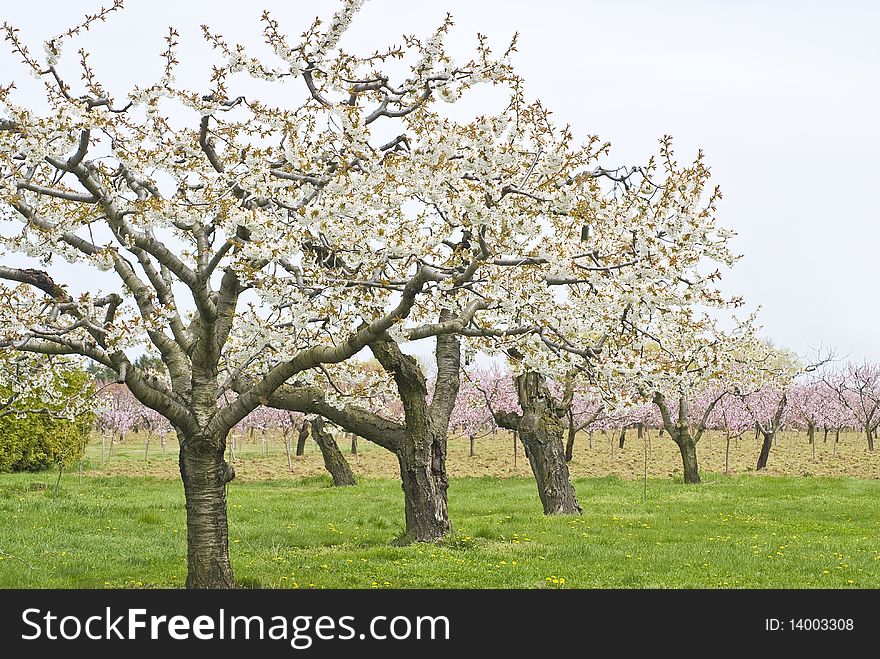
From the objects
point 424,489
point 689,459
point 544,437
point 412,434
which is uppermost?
point 412,434

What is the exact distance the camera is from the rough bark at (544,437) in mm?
16234

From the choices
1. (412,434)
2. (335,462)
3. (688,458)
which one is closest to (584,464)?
(688,458)

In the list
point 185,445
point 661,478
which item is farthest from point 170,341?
point 661,478

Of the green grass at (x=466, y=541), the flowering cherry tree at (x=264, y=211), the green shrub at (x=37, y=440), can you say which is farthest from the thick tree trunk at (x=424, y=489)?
the green shrub at (x=37, y=440)

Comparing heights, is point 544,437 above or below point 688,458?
above

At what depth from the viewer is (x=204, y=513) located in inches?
336

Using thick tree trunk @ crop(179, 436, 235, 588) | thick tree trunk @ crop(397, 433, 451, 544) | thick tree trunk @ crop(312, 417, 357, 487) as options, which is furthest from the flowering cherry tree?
thick tree trunk @ crop(312, 417, 357, 487)

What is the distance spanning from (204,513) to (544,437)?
8974mm

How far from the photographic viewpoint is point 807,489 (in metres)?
24.2

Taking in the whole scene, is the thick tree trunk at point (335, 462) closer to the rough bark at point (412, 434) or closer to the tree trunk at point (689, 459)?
the tree trunk at point (689, 459)

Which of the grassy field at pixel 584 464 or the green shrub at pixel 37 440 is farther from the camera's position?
the grassy field at pixel 584 464

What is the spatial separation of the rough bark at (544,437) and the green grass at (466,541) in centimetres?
68

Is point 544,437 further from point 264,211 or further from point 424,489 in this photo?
point 264,211

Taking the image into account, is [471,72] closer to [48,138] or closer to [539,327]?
[539,327]
